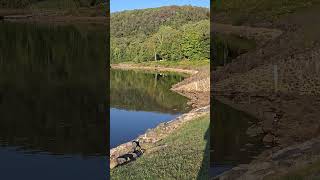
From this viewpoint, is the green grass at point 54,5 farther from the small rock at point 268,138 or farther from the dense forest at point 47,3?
the small rock at point 268,138

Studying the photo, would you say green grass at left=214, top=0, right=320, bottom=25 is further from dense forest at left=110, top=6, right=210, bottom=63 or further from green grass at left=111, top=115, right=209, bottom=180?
green grass at left=111, top=115, right=209, bottom=180

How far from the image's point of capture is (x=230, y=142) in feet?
108

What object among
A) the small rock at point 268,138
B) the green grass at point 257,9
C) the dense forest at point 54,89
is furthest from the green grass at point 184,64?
the small rock at point 268,138

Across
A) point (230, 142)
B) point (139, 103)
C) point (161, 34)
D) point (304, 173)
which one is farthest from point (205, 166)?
point (161, 34)

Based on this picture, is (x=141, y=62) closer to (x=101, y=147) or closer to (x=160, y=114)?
(x=160, y=114)

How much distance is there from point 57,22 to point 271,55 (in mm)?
73610

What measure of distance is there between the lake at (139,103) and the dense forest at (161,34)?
877 centimetres

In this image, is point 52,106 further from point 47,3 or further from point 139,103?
point 47,3

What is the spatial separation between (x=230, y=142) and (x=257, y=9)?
260 feet

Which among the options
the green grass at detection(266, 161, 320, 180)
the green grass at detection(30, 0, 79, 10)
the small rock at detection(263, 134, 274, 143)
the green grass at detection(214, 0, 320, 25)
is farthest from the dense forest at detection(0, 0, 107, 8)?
the green grass at detection(266, 161, 320, 180)

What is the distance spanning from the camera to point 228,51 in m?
82.2

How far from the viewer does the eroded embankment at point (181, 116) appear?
34.1m

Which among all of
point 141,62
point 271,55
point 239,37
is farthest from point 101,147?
point 141,62

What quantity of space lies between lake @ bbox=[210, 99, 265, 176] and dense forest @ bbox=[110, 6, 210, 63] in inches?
2366
